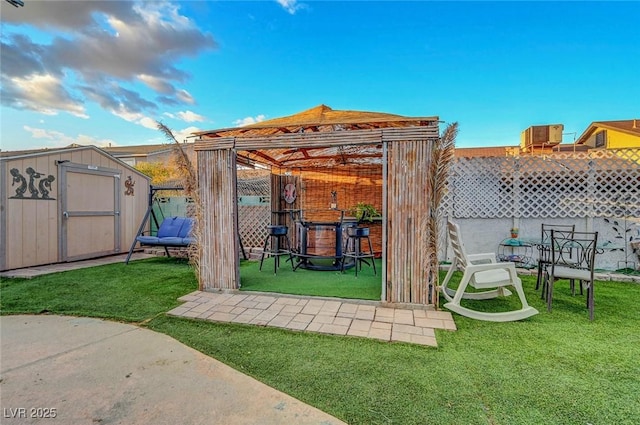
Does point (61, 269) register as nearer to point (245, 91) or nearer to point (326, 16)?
point (245, 91)

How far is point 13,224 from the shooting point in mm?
5480

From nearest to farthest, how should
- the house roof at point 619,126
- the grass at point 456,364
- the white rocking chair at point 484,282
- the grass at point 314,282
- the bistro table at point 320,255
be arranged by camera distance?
the grass at point 456,364 < the white rocking chair at point 484,282 < the grass at point 314,282 < the bistro table at point 320,255 < the house roof at point 619,126

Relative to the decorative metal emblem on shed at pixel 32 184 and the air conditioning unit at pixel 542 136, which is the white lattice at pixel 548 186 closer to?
the air conditioning unit at pixel 542 136

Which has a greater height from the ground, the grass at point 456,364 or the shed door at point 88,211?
the shed door at point 88,211

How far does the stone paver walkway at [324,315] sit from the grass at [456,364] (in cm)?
13

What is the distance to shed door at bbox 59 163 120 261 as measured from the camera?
6.36 meters

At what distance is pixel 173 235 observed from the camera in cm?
665

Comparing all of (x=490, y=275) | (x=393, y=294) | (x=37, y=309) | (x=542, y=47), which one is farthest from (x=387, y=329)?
(x=542, y=47)

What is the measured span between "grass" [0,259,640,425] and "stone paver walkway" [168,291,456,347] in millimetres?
131

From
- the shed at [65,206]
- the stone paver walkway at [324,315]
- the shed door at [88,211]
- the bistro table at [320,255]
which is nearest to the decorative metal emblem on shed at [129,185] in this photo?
the shed at [65,206]

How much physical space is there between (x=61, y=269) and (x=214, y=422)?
5.99 meters

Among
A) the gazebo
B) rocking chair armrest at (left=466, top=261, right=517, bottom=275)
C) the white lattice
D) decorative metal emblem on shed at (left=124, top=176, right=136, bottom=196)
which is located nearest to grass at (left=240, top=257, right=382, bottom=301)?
the gazebo

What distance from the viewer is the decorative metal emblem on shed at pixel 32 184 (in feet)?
18.1

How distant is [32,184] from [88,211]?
120cm
